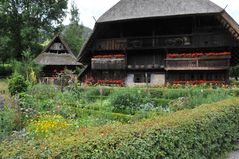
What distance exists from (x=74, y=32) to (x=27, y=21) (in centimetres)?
1741

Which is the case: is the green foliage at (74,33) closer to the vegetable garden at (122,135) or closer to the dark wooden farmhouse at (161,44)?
the dark wooden farmhouse at (161,44)

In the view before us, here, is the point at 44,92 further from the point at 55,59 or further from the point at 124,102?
the point at 55,59

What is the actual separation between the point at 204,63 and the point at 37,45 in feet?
91.9

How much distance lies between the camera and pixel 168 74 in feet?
98.1

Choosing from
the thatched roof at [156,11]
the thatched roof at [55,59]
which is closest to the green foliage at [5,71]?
the thatched roof at [55,59]

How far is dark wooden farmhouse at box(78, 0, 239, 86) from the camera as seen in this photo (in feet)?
89.2

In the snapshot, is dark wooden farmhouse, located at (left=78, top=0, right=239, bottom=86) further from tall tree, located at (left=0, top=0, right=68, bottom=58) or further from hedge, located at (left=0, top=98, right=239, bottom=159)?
hedge, located at (left=0, top=98, right=239, bottom=159)

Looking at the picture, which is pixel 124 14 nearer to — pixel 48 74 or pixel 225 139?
pixel 48 74

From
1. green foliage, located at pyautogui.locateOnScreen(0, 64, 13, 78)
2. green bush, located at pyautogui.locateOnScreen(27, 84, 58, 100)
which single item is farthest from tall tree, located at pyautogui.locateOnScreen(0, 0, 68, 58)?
green bush, located at pyautogui.locateOnScreen(27, 84, 58, 100)

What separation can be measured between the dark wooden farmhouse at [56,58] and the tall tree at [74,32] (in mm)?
10529

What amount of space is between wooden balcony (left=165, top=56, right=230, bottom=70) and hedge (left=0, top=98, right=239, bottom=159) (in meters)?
17.4

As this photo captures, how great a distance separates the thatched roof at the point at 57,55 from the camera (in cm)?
4075

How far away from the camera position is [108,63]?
3184cm

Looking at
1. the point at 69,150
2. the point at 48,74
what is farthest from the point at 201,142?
the point at 48,74
